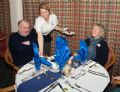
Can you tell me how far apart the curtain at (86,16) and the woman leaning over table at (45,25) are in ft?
0.75

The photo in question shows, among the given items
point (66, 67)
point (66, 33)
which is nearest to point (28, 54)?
point (66, 33)

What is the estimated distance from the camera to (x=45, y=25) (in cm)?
312

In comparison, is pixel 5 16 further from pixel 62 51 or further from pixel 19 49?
pixel 62 51

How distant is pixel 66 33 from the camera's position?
133 inches

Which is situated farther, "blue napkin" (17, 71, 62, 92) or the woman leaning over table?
the woman leaning over table

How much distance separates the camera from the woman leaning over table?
2.96 metres

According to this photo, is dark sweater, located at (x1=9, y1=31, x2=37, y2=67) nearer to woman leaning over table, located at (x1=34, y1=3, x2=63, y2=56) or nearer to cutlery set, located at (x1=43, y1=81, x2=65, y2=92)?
woman leaning over table, located at (x1=34, y1=3, x2=63, y2=56)

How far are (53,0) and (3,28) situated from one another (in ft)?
4.52

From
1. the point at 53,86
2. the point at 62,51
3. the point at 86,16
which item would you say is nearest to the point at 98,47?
the point at 86,16

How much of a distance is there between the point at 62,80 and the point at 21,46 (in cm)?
110

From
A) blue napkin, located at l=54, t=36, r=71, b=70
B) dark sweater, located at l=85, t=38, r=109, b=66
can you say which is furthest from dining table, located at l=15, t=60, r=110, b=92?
dark sweater, located at l=85, t=38, r=109, b=66

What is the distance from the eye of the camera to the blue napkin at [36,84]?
1.91 m

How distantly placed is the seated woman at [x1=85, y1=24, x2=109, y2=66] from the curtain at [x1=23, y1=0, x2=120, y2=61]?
0.91 feet

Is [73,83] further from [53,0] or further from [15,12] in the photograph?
[15,12]
